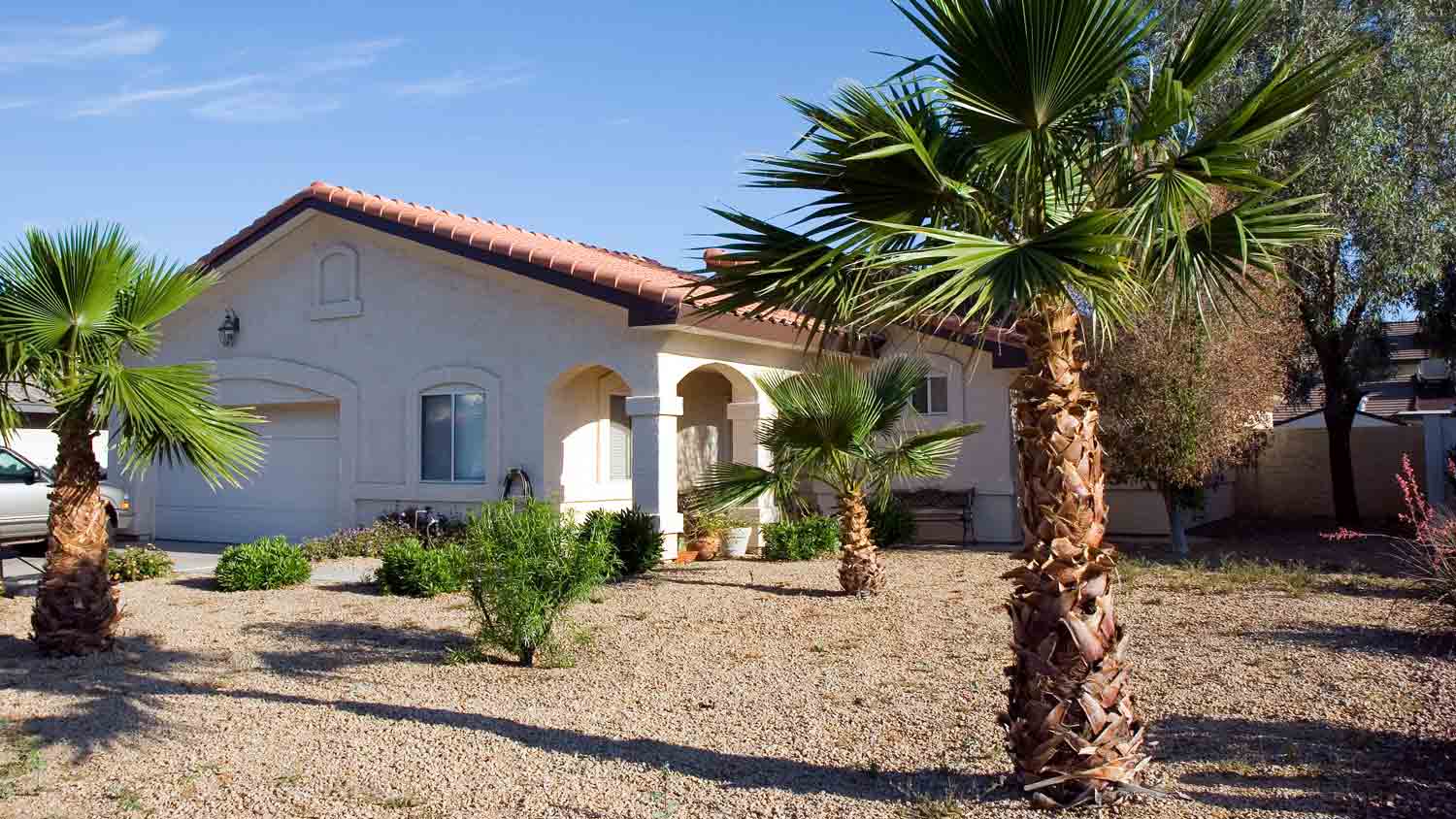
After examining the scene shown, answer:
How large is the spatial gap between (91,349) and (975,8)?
23.8ft

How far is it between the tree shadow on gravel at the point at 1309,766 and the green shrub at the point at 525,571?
4042mm

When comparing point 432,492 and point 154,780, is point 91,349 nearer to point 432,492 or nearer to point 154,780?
point 154,780

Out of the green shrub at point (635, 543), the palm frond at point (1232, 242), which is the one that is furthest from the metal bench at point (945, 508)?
the palm frond at point (1232, 242)

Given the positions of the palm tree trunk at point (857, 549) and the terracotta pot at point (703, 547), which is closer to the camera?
the palm tree trunk at point (857, 549)

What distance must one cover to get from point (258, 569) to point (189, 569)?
99.3 inches

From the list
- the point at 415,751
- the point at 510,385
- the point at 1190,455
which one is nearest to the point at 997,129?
the point at 415,751

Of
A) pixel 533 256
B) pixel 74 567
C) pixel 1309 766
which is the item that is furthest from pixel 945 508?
pixel 74 567

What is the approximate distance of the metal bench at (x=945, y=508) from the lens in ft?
53.8

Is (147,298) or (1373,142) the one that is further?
(1373,142)

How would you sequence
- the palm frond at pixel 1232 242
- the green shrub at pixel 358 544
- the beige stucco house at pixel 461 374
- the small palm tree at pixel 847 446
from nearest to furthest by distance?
the palm frond at pixel 1232 242, the small palm tree at pixel 847 446, the beige stucco house at pixel 461 374, the green shrub at pixel 358 544

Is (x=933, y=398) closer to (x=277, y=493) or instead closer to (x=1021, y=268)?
(x=277, y=493)

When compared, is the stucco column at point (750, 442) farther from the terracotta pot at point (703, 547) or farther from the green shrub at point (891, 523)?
the green shrub at point (891, 523)

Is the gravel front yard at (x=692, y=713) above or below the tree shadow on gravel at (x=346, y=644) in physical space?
below

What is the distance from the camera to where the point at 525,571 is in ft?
26.1
